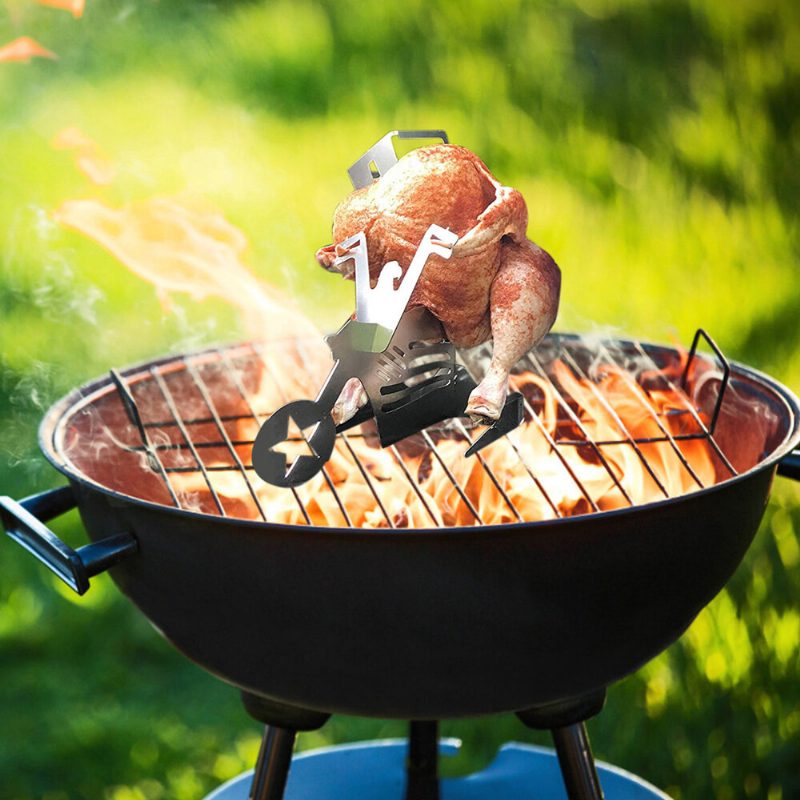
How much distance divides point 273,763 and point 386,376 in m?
0.76

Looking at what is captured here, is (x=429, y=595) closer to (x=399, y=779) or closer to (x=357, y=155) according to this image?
(x=399, y=779)

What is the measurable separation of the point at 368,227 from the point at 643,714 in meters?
1.67

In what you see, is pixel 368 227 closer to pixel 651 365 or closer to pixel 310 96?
pixel 651 365

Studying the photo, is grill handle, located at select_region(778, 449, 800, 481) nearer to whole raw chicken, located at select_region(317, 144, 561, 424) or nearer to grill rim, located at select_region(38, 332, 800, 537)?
grill rim, located at select_region(38, 332, 800, 537)

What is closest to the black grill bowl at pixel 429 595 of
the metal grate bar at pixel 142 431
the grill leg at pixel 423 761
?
the metal grate bar at pixel 142 431

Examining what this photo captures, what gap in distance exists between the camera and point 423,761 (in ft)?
6.70

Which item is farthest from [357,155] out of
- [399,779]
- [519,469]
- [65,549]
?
[65,549]

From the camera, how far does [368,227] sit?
1.37 meters

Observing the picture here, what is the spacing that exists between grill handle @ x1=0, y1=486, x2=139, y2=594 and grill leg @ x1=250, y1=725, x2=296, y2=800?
519 mm

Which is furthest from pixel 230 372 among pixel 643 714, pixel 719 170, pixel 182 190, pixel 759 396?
pixel 719 170

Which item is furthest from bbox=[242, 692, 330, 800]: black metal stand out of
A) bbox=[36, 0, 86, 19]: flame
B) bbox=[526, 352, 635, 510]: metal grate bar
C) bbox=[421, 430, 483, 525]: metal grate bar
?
bbox=[36, 0, 86, 19]: flame

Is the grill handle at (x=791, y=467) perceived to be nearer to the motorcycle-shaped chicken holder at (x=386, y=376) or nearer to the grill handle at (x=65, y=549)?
the motorcycle-shaped chicken holder at (x=386, y=376)

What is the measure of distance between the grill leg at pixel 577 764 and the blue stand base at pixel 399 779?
0.33m

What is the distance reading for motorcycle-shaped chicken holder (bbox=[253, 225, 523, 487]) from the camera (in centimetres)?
131
